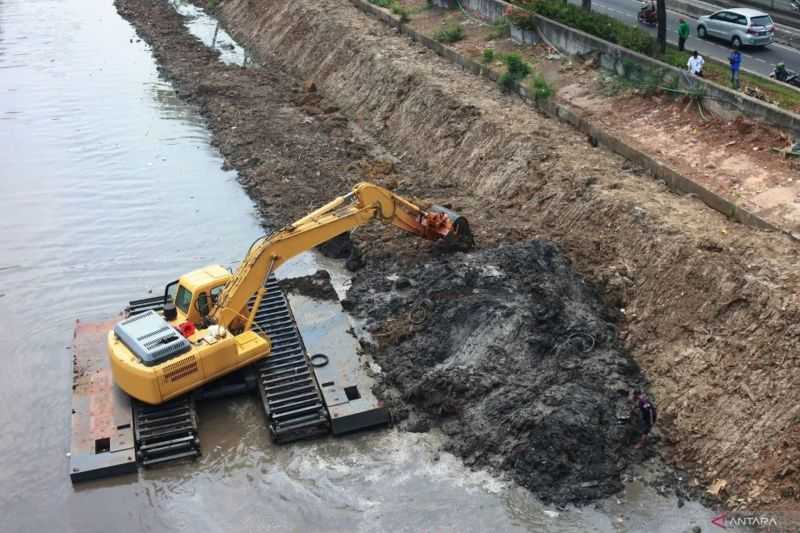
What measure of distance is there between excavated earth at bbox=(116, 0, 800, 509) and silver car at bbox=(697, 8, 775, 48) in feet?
36.3

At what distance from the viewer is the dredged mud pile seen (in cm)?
1523

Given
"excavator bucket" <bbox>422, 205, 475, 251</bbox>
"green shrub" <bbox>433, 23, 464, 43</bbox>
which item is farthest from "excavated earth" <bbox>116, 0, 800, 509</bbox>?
"green shrub" <bbox>433, 23, 464, 43</bbox>

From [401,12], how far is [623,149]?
18.6 meters

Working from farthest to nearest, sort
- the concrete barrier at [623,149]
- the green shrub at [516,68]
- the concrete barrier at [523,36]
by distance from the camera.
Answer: the concrete barrier at [523,36]
the green shrub at [516,68]
the concrete barrier at [623,149]

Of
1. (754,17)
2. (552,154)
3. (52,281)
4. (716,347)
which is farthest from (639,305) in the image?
(754,17)

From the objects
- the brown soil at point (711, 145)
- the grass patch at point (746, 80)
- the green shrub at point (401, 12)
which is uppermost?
the grass patch at point (746, 80)

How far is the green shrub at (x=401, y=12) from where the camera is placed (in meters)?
39.2

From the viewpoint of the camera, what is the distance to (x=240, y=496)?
15344 millimetres

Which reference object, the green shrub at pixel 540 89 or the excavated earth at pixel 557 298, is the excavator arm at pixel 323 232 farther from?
the green shrub at pixel 540 89

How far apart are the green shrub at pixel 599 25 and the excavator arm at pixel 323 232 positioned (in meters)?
11.6

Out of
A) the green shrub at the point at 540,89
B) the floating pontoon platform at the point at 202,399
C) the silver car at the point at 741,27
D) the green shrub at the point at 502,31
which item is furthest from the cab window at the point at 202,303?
the silver car at the point at 741,27

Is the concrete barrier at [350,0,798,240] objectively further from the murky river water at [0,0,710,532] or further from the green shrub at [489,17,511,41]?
the murky river water at [0,0,710,532]

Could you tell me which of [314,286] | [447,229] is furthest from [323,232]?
[447,229]

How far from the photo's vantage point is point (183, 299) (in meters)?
17.6
